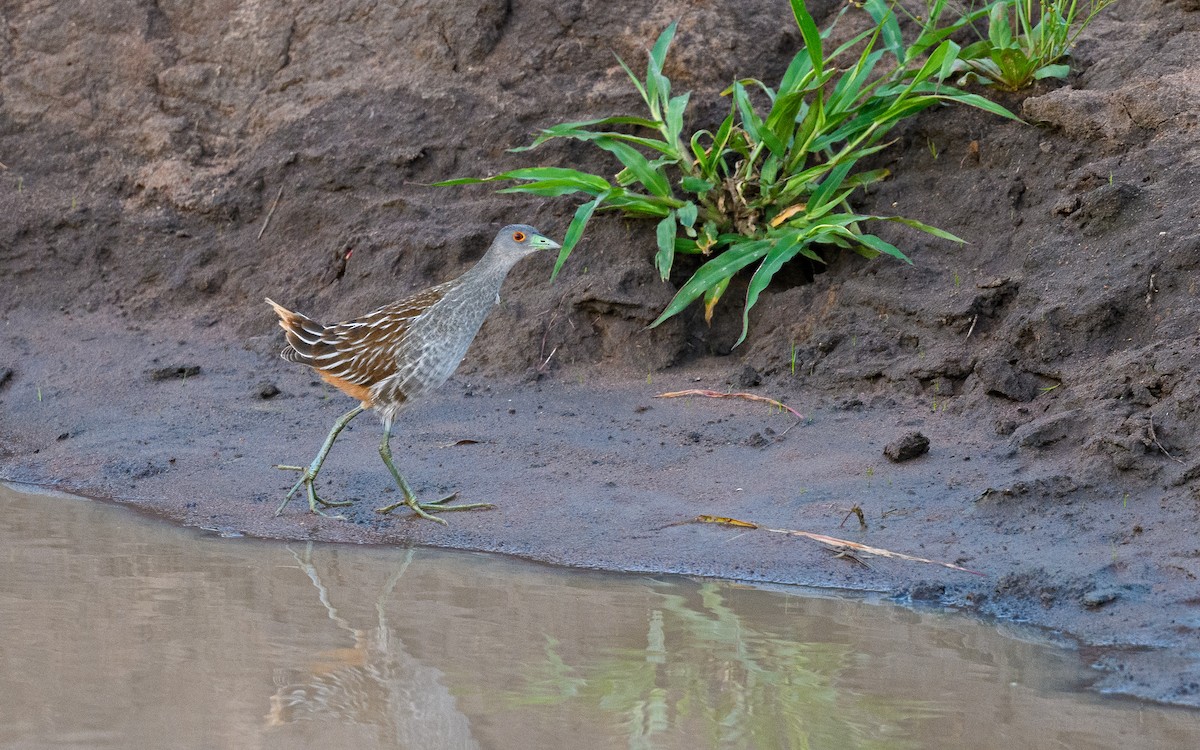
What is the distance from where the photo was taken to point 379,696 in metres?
4.09

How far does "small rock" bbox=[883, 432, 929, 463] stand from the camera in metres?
5.89

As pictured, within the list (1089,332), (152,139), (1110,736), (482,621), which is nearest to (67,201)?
(152,139)

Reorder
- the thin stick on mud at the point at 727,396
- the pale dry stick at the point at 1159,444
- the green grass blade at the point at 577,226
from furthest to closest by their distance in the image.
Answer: the green grass blade at the point at 577,226 < the thin stick on mud at the point at 727,396 < the pale dry stick at the point at 1159,444

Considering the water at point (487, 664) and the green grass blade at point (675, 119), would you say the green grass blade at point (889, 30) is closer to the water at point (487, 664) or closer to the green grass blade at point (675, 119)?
the green grass blade at point (675, 119)

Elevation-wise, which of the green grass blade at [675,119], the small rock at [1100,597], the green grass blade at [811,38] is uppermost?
the green grass blade at [811,38]

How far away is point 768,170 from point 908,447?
6.44 feet

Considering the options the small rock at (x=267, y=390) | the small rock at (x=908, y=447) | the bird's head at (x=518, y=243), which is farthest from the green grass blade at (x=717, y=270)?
the small rock at (x=267, y=390)

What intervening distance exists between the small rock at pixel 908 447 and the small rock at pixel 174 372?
407 cm

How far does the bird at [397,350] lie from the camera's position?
240 inches

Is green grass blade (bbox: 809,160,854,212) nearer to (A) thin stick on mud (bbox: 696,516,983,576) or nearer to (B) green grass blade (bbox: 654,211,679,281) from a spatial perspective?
(B) green grass blade (bbox: 654,211,679,281)

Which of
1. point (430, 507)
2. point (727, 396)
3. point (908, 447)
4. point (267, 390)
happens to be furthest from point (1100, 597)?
point (267, 390)

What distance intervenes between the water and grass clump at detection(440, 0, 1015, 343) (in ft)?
7.76

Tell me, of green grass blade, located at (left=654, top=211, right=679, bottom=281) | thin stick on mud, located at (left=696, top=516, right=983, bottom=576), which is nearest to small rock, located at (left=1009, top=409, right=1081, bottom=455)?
thin stick on mud, located at (left=696, top=516, right=983, bottom=576)

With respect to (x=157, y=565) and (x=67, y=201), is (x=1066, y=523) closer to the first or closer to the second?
(x=157, y=565)
